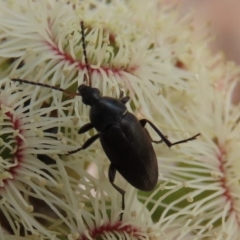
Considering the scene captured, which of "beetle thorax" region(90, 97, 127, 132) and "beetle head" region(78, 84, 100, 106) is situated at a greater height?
"beetle head" region(78, 84, 100, 106)

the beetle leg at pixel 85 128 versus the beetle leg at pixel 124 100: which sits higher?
the beetle leg at pixel 124 100

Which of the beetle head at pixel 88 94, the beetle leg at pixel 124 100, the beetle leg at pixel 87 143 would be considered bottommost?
the beetle leg at pixel 87 143

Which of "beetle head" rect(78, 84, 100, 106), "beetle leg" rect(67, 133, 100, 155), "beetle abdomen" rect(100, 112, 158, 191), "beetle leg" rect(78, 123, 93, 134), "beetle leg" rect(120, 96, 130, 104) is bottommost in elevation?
"beetle abdomen" rect(100, 112, 158, 191)

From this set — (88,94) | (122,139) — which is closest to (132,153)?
(122,139)

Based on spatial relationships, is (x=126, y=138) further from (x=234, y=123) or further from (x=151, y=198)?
(x=234, y=123)

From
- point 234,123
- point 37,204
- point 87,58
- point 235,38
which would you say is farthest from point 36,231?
point 235,38

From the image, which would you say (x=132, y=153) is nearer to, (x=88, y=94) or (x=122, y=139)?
(x=122, y=139)
